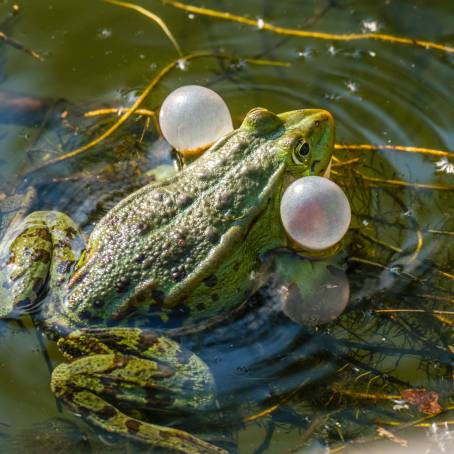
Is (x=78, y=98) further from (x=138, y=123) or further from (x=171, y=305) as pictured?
(x=171, y=305)

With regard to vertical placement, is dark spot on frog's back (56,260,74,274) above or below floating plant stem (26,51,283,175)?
below

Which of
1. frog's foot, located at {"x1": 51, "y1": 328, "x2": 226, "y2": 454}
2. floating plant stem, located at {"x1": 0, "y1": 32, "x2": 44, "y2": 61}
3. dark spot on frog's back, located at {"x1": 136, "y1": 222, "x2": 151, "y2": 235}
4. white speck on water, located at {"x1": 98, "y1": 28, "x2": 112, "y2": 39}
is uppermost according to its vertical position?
white speck on water, located at {"x1": 98, "y1": 28, "x2": 112, "y2": 39}

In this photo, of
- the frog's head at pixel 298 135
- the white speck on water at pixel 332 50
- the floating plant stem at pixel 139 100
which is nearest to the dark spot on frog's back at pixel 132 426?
the frog's head at pixel 298 135

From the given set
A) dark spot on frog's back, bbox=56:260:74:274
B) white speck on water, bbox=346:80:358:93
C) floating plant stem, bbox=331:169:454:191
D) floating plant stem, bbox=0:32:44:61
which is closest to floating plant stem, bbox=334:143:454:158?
floating plant stem, bbox=331:169:454:191

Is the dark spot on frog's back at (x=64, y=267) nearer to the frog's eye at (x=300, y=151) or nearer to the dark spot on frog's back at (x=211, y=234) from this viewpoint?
the dark spot on frog's back at (x=211, y=234)

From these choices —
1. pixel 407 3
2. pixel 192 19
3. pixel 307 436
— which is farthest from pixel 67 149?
pixel 407 3

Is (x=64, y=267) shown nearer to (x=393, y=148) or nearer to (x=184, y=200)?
(x=184, y=200)

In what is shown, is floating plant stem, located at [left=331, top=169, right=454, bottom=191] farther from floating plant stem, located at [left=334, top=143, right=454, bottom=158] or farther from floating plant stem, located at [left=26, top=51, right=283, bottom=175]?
floating plant stem, located at [left=26, top=51, right=283, bottom=175]
